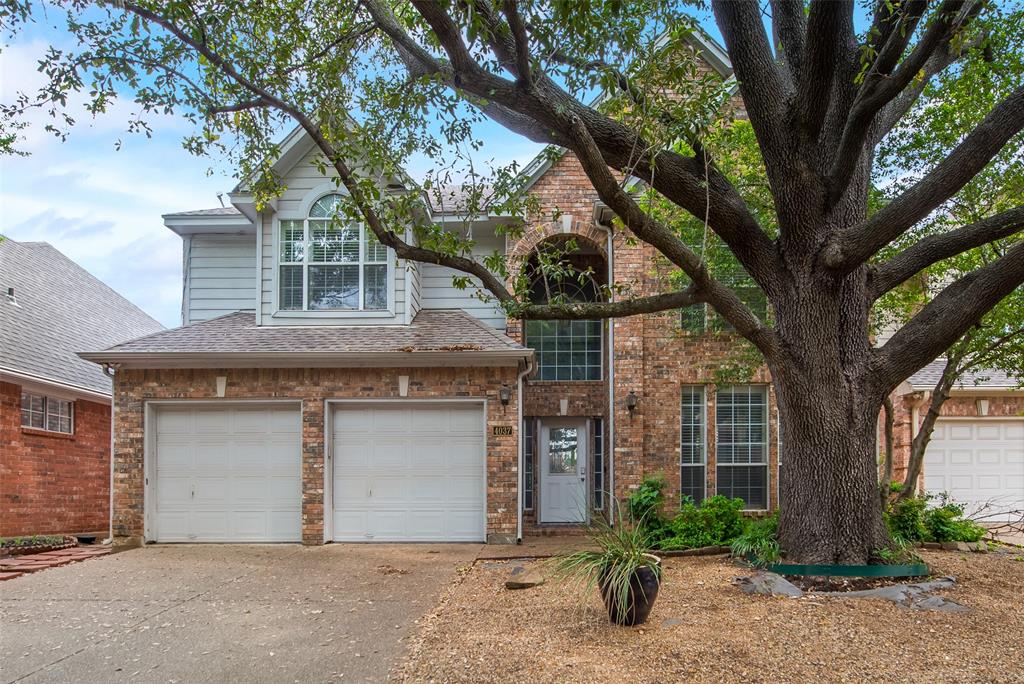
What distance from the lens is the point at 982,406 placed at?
14273mm

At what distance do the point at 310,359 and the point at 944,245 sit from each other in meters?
8.41

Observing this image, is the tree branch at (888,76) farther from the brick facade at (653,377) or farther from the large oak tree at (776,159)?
Result: the brick facade at (653,377)

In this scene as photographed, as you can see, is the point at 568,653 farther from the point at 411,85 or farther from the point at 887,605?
the point at 411,85

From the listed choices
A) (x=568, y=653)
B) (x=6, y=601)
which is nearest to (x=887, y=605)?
(x=568, y=653)

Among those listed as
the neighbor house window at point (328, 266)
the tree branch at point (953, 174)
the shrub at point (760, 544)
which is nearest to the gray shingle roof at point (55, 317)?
the neighbor house window at point (328, 266)

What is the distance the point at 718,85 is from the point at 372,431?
7.60 meters

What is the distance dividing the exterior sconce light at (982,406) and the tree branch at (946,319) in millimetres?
7772

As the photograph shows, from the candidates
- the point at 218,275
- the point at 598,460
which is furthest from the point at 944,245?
the point at 218,275

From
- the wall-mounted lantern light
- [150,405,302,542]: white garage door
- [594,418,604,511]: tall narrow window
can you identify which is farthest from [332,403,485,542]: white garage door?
[594,418,604,511]: tall narrow window

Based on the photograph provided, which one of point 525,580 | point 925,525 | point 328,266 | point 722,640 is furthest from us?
point 328,266

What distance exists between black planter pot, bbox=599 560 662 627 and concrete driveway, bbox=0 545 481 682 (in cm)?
171

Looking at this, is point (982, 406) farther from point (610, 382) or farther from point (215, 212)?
point (215, 212)

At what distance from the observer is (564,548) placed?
1068 cm

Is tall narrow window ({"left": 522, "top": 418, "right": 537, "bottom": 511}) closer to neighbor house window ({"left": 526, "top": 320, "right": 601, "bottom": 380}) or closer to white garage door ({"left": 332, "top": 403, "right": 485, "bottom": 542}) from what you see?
neighbor house window ({"left": 526, "top": 320, "right": 601, "bottom": 380})
